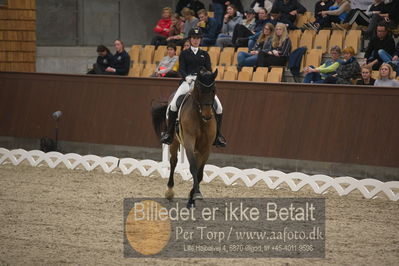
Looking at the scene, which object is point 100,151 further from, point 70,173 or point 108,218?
point 108,218

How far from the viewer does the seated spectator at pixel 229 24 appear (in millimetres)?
16938

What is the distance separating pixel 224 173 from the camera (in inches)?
452

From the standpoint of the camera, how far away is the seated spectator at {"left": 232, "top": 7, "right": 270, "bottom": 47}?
1605cm

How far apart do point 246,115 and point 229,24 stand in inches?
182

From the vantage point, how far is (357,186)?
10445mm

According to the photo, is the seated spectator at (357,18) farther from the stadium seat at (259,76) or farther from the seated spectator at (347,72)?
the seated spectator at (347,72)

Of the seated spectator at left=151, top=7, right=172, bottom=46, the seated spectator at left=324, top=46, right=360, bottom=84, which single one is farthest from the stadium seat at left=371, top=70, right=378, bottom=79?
the seated spectator at left=151, top=7, right=172, bottom=46

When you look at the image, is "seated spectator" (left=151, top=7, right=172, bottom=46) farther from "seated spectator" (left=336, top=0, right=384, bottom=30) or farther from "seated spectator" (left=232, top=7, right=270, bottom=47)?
"seated spectator" (left=336, top=0, right=384, bottom=30)

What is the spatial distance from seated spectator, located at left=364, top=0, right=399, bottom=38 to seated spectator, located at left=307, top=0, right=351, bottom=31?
960 millimetres

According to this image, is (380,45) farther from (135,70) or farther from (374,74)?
(135,70)

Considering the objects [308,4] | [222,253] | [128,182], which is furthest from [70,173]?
[308,4]

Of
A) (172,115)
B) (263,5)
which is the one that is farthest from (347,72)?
(263,5)

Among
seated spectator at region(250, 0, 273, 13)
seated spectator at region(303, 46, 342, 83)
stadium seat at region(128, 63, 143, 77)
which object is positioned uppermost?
seated spectator at region(250, 0, 273, 13)

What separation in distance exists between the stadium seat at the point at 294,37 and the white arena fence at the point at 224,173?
4.16 metres
